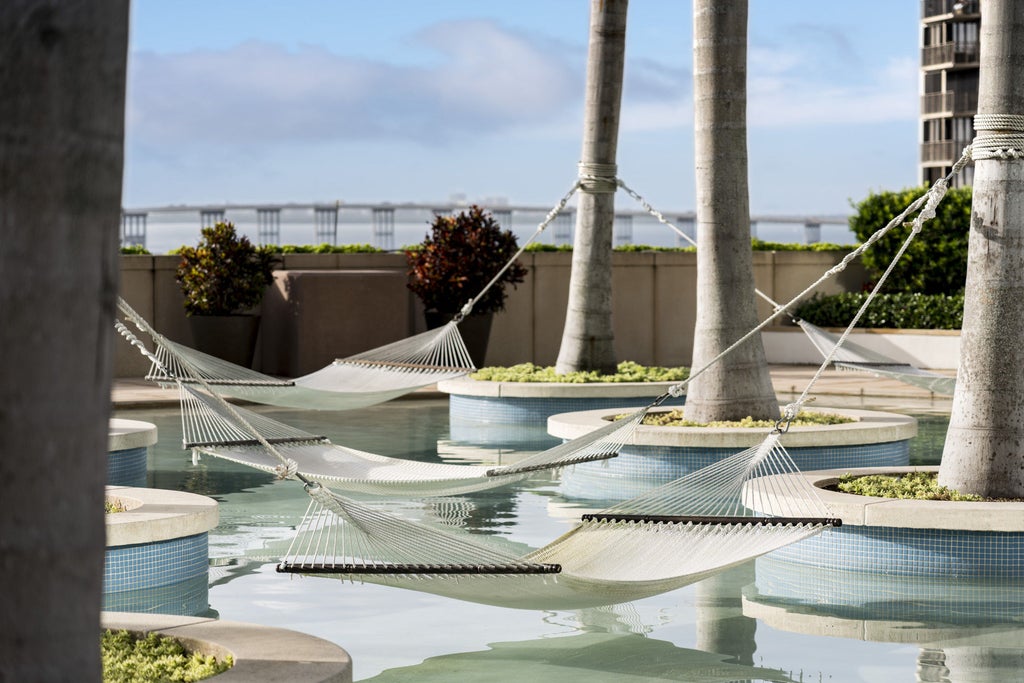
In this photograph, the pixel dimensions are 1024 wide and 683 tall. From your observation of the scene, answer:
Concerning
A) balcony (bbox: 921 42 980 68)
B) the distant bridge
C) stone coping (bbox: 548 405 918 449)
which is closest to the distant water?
the distant bridge

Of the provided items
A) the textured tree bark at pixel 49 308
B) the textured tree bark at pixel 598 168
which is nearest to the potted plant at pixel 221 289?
the textured tree bark at pixel 598 168

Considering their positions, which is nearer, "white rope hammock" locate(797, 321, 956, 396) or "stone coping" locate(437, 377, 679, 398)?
"white rope hammock" locate(797, 321, 956, 396)

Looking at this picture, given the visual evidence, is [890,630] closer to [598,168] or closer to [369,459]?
[369,459]

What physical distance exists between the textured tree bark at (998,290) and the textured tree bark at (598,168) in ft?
17.6

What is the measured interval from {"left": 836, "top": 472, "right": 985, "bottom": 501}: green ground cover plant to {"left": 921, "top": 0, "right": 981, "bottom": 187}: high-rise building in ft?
160

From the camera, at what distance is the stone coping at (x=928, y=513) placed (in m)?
5.69

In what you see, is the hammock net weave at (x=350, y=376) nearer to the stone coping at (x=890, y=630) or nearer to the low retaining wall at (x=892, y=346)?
the stone coping at (x=890, y=630)

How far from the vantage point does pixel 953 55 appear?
5456 cm

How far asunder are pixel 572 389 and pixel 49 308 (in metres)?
9.68

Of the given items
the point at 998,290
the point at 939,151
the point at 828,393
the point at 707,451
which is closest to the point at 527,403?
the point at 707,451

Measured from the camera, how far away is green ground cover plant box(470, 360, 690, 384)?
11.5 m

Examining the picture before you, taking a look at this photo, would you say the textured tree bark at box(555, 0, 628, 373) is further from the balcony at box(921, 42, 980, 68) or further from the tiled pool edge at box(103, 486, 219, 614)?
the balcony at box(921, 42, 980, 68)

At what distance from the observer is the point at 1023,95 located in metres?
6.13

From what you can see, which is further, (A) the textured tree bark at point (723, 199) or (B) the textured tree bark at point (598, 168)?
(B) the textured tree bark at point (598, 168)
